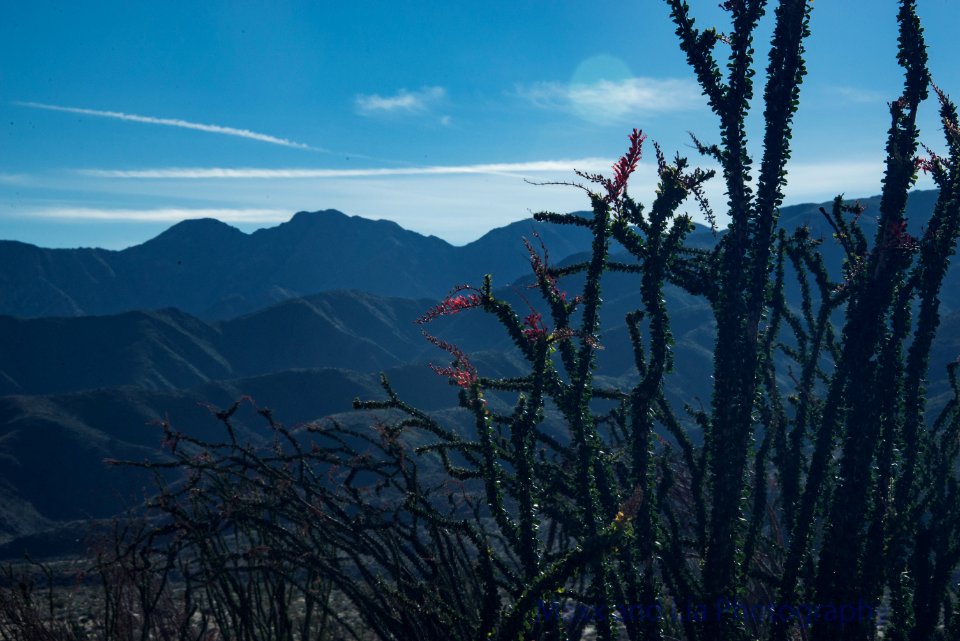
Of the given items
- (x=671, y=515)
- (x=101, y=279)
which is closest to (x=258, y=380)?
(x=671, y=515)

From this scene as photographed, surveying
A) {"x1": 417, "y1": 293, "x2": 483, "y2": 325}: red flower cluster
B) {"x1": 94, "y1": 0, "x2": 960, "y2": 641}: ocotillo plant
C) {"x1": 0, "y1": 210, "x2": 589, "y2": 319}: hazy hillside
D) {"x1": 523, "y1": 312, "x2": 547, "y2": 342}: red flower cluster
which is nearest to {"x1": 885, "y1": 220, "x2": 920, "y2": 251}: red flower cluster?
{"x1": 94, "y1": 0, "x2": 960, "y2": 641}: ocotillo plant

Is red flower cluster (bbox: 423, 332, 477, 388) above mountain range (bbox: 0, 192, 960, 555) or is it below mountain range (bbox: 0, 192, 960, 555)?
above

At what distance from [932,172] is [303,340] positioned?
278ft

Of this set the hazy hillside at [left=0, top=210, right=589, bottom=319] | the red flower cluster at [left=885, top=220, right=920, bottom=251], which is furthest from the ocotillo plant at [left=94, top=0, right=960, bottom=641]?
the hazy hillside at [left=0, top=210, right=589, bottom=319]

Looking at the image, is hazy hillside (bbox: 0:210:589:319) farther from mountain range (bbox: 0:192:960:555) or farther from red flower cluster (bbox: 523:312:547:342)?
red flower cluster (bbox: 523:312:547:342)

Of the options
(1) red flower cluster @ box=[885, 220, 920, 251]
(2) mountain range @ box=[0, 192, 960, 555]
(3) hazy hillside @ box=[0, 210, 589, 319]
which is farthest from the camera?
(3) hazy hillside @ box=[0, 210, 589, 319]

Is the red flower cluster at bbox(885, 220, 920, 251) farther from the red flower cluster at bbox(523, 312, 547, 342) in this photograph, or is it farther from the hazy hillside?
the hazy hillside

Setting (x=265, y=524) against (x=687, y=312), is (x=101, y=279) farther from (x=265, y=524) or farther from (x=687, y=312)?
(x=265, y=524)

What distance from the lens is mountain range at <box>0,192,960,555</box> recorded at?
44.4 m

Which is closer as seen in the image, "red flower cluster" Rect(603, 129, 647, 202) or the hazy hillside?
"red flower cluster" Rect(603, 129, 647, 202)

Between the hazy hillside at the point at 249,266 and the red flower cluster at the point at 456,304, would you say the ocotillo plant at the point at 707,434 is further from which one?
the hazy hillside at the point at 249,266

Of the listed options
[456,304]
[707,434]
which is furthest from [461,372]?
[707,434]

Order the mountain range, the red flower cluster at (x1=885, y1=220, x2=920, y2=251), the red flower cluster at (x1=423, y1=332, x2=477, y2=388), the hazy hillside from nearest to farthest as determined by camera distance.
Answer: the red flower cluster at (x1=423, y1=332, x2=477, y2=388)
the red flower cluster at (x1=885, y1=220, x2=920, y2=251)
the mountain range
the hazy hillside

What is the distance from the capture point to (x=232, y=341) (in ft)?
273
